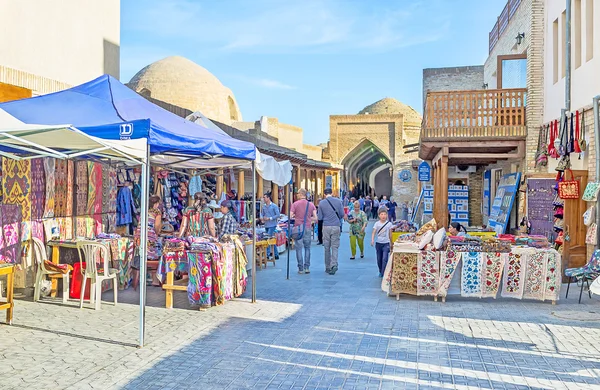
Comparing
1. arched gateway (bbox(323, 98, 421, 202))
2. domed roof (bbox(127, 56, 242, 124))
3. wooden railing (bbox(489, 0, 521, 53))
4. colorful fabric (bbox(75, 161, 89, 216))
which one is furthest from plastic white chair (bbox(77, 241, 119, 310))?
arched gateway (bbox(323, 98, 421, 202))

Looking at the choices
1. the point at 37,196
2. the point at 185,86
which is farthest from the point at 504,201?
the point at 185,86

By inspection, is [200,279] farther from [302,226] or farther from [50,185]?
[302,226]

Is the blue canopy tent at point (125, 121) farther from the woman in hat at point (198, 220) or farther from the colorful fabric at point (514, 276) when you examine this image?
the colorful fabric at point (514, 276)

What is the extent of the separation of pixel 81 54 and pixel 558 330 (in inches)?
354

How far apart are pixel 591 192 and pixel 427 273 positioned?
10.1 ft

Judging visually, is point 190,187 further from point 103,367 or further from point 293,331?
point 103,367

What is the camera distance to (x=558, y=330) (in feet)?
21.2

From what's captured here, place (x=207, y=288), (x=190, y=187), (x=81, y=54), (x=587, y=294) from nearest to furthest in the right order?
Answer: (x=207, y=288) < (x=587, y=294) < (x=81, y=54) < (x=190, y=187)

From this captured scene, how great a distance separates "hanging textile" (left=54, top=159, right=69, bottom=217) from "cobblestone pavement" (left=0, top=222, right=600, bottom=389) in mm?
1543

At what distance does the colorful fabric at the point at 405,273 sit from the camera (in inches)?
322

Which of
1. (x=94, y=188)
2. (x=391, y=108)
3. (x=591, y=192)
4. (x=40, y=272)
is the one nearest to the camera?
(x=40, y=272)

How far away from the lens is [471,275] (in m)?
8.05

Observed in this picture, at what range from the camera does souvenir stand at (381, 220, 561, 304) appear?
7949mm

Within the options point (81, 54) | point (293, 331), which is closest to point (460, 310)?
point (293, 331)
